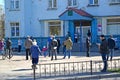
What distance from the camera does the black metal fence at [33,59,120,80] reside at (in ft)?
75.9

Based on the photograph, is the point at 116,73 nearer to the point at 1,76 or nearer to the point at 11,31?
the point at 1,76

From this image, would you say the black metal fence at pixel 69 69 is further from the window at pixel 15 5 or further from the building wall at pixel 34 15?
the window at pixel 15 5

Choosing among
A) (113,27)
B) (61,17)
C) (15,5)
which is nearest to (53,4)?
(61,17)

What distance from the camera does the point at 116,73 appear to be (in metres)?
23.2

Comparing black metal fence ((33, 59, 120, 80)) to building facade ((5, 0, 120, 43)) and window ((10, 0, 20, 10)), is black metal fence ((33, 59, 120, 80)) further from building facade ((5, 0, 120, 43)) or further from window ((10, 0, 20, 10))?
window ((10, 0, 20, 10))

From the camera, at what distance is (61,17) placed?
5434 cm

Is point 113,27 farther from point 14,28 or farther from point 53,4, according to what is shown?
point 14,28

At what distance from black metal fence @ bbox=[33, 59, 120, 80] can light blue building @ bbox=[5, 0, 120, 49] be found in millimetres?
27389

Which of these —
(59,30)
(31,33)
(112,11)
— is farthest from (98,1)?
(31,33)

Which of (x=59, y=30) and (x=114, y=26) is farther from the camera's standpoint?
(x=59, y=30)

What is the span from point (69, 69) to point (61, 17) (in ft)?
99.5

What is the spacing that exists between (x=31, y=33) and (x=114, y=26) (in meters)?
11.6

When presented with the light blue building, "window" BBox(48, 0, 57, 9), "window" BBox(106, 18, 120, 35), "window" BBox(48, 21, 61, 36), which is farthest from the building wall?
"window" BBox(106, 18, 120, 35)

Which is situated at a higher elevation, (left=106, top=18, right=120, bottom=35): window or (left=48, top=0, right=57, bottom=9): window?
(left=48, top=0, right=57, bottom=9): window
